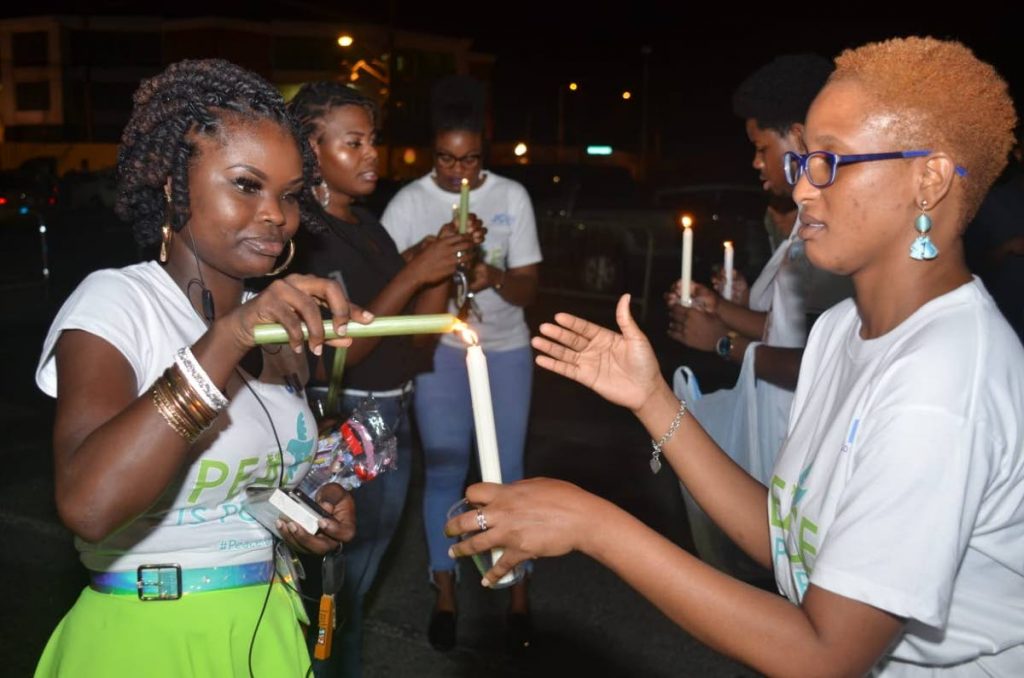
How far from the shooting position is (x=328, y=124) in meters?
4.36

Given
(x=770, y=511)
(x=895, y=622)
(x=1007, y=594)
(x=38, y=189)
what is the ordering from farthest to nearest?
(x=38, y=189) → (x=770, y=511) → (x=1007, y=594) → (x=895, y=622)

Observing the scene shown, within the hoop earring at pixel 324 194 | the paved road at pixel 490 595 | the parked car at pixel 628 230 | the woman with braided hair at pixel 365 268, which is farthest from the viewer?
the parked car at pixel 628 230

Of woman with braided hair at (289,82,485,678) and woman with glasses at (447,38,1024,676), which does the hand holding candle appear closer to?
woman with glasses at (447,38,1024,676)

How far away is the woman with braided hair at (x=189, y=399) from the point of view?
2037mm

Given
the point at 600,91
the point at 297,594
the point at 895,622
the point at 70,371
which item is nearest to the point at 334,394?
the point at 297,594

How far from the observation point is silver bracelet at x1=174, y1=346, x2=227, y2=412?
2025 mm

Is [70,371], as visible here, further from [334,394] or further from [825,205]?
[825,205]

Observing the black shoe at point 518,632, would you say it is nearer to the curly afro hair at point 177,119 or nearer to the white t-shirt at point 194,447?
the white t-shirt at point 194,447

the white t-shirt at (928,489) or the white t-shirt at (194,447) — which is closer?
the white t-shirt at (928,489)

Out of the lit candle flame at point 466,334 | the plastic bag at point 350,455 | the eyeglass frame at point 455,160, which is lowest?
the plastic bag at point 350,455

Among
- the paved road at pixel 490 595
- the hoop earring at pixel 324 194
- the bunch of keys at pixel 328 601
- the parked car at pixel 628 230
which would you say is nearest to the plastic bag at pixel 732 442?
the paved road at pixel 490 595

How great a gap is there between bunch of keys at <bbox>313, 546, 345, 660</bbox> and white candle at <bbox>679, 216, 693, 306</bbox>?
1.92 m

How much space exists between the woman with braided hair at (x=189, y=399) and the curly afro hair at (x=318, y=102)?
1582mm

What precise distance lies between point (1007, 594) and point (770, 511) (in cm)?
55
